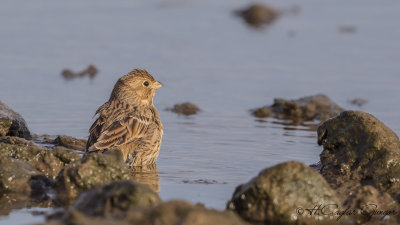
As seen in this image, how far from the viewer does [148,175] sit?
9.77 metres

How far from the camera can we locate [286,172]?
778 cm

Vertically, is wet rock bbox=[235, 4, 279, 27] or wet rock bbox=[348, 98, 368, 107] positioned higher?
wet rock bbox=[235, 4, 279, 27]

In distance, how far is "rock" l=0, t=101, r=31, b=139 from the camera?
1072cm

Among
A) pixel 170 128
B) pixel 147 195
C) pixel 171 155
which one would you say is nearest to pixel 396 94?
pixel 170 128

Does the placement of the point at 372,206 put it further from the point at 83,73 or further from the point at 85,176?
the point at 83,73

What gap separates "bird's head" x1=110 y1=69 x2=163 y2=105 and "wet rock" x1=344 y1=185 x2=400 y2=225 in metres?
3.78

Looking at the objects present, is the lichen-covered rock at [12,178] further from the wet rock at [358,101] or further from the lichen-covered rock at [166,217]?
the wet rock at [358,101]

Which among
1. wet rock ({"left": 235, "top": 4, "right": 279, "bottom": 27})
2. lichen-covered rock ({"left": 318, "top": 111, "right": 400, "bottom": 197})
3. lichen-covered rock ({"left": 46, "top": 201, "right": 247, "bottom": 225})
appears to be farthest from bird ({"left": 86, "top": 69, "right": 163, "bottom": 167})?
wet rock ({"left": 235, "top": 4, "right": 279, "bottom": 27})

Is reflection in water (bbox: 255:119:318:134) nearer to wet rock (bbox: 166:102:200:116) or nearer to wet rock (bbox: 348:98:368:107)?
wet rock (bbox: 166:102:200:116)

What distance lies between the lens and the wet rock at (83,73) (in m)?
15.4

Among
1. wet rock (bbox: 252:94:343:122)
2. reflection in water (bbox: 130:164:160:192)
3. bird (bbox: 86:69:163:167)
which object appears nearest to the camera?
reflection in water (bbox: 130:164:160:192)

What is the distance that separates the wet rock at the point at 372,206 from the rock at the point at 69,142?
4.17 metres

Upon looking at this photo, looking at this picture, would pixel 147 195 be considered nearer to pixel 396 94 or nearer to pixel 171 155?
pixel 171 155

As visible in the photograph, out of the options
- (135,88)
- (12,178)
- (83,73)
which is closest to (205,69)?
(83,73)
